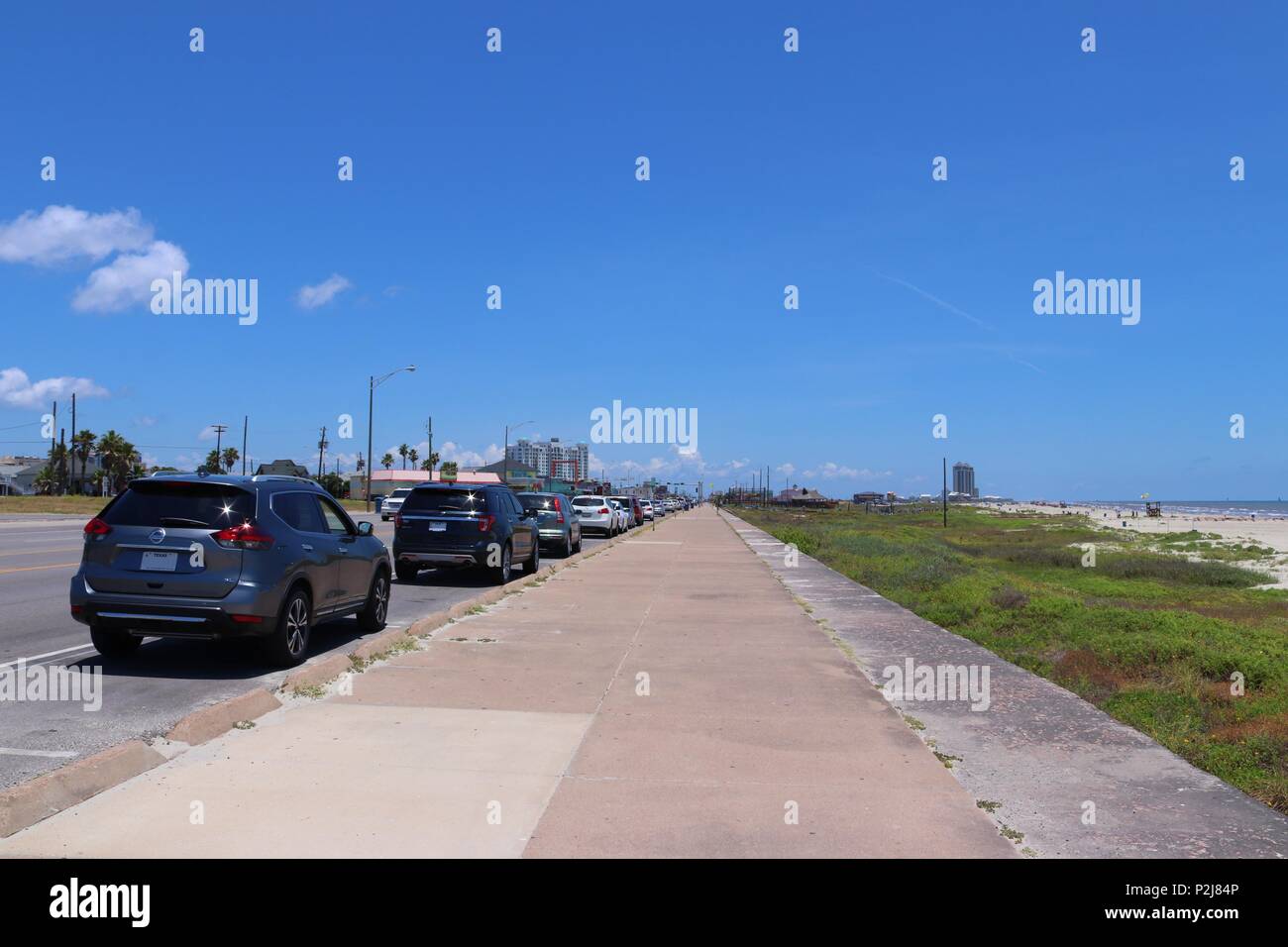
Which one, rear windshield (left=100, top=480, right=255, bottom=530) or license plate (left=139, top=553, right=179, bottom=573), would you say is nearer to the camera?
license plate (left=139, top=553, right=179, bottom=573)

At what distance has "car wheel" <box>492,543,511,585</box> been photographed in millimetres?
17781

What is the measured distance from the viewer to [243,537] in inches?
347

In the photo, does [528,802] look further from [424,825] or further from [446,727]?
[446,727]

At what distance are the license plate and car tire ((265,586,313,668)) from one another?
41.0 inches

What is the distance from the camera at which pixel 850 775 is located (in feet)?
20.2

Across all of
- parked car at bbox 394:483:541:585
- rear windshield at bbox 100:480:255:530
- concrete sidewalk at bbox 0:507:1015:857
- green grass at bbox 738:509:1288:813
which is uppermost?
rear windshield at bbox 100:480:255:530

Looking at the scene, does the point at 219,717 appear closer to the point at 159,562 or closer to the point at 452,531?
the point at 159,562

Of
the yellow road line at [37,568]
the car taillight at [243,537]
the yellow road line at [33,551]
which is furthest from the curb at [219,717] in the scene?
the yellow road line at [33,551]

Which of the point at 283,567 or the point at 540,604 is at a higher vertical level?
the point at 283,567

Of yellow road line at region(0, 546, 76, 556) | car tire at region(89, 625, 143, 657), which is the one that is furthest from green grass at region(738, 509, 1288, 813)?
yellow road line at region(0, 546, 76, 556)

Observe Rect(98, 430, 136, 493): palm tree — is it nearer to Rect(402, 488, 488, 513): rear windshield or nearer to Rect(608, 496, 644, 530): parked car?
Rect(608, 496, 644, 530): parked car

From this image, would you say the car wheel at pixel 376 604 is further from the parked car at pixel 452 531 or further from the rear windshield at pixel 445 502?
the rear windshield at pixel 445 502
